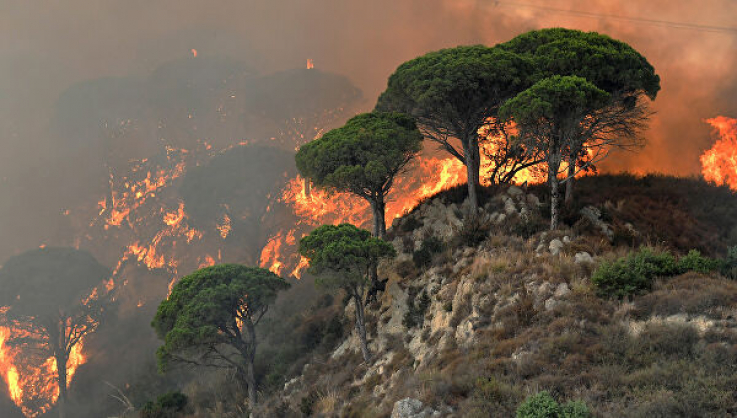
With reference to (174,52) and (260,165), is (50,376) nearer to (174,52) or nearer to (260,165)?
(260,165)

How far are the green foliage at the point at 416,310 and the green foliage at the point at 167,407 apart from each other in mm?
19622

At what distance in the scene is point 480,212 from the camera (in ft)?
91.9

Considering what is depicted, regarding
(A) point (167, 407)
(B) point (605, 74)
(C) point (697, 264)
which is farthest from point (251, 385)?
(B) point (605, 74)

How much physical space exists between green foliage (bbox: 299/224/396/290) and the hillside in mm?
3457

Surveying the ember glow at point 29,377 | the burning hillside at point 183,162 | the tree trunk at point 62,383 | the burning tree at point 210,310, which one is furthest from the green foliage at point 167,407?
the burning hillside at point 183,162

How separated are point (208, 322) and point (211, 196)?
254 ft

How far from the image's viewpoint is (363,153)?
27281mm

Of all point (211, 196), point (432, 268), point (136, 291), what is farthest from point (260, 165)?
point (432, 268)

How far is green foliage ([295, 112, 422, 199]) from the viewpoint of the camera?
2686 centimetres

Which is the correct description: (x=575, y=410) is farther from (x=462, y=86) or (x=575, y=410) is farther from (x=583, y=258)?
(x=462, y=86)

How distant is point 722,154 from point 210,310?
197ft

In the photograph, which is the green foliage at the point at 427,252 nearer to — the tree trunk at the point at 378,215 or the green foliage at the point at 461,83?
the tree trunk at the point at 378,215

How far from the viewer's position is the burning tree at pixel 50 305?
207ft

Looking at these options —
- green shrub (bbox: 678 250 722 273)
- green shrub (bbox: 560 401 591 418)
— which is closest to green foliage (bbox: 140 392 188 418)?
green shrub (bbox: 560 401 591 418)
